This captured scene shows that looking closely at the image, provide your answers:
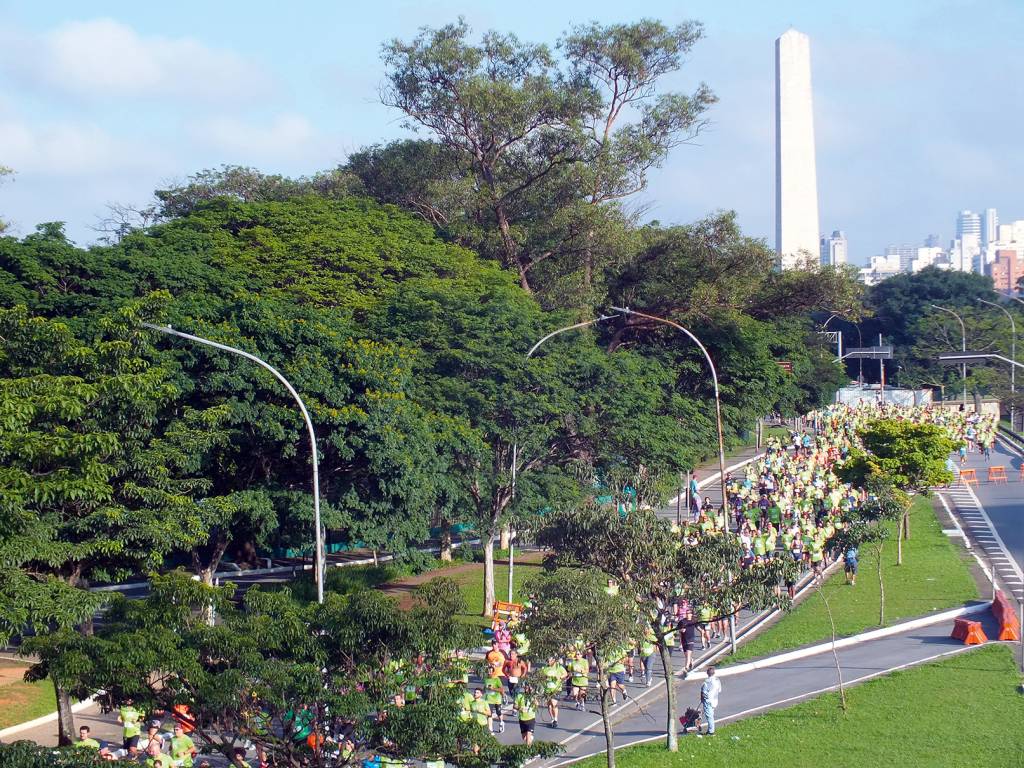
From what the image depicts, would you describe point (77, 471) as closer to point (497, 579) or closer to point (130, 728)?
point (130, 728)

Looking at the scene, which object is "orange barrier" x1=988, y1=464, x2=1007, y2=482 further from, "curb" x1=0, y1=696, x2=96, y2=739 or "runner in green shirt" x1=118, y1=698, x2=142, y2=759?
"runner in green shirt" x1=118, y1=698, x2=142, y2=759

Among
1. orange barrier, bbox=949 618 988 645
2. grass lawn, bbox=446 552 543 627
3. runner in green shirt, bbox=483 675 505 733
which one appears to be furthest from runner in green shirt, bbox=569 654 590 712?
orange barrier, bbox=949 618 988 645

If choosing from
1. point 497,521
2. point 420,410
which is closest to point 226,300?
point 420,410

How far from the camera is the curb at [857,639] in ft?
67.1

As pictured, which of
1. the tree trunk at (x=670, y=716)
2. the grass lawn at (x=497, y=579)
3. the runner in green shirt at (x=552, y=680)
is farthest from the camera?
the grass lawn at (x=497, y=579)

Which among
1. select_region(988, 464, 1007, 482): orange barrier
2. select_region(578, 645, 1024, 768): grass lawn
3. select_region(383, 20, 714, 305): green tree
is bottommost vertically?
select_region(578, 645, 1024, 768): grass lawn

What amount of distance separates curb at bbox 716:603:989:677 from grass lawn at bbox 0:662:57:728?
38.7ft

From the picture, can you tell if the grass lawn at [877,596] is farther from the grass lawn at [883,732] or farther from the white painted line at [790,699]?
the grass lawn at [883,732]

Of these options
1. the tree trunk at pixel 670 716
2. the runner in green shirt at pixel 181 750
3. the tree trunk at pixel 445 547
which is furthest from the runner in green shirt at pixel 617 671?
the tree trunk at pixel 445 547

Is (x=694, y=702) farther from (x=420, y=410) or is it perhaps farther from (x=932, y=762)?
(x=420, y=410)

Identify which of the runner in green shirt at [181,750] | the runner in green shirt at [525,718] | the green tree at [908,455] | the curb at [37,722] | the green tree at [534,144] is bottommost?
the curb at [37,722]

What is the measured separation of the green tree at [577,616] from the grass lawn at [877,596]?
7.18 metres

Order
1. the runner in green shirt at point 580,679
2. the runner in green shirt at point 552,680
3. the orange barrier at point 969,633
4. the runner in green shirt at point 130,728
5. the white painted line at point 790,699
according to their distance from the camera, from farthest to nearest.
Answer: the orange barrier at point 969,633 < the runner in green shirt at point 580,679 < the white painted line at point 790,699 < the runner in green shirt at point 130,728 < the runner in green shirt at point 552,680

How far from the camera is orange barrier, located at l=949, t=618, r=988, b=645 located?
21.2 metres
